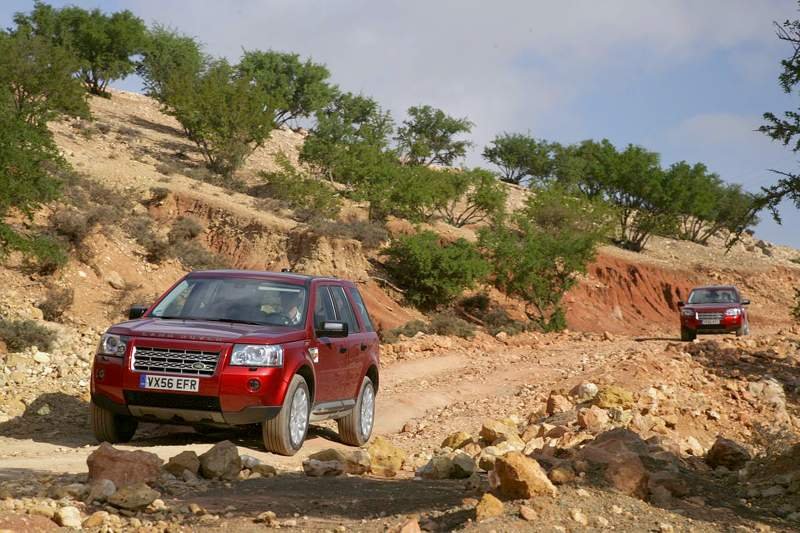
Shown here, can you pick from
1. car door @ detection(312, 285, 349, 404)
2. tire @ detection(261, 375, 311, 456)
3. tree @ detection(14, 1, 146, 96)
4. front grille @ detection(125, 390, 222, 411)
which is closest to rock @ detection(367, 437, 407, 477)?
tire @ detection(261, 375, 311, 456)

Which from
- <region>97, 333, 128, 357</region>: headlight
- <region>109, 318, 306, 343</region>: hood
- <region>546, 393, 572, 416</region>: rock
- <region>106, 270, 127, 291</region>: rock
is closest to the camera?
<region>109, 318, 306, 343</region>: hood

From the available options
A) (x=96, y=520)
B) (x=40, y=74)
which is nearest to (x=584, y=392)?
(x=96, y=520)

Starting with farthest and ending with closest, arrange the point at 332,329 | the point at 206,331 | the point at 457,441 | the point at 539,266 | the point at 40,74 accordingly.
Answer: the point at 539,266 → the point at 40,74 → the point at 457,441 → the point at 332,329 → the point at 206,331

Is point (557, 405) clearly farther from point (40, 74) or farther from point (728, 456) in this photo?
point (40, 74)

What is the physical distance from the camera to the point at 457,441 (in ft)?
38.0

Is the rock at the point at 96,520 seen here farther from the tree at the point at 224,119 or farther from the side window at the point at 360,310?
the tree at the point at 224,119

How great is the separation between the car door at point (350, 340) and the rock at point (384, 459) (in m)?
1.32

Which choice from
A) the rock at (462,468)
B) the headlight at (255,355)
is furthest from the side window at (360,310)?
the rock at (462,468)

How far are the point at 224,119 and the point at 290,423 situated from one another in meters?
32.0

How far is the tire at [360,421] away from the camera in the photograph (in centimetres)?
1117

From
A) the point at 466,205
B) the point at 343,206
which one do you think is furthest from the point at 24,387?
the point at 466,205

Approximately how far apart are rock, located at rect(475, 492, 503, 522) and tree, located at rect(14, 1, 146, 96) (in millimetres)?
52244

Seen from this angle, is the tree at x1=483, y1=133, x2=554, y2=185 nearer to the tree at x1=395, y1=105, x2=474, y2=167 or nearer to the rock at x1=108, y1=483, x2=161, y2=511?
the tree at x1=395, y1=105, x2=474, y2=167

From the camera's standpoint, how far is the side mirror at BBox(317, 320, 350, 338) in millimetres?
10000
